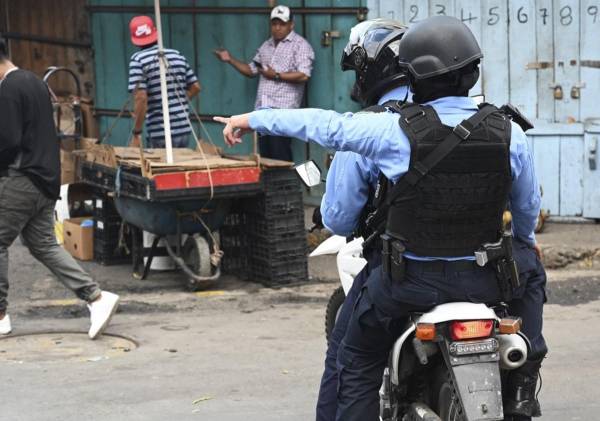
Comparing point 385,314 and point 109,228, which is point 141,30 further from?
point 385,314

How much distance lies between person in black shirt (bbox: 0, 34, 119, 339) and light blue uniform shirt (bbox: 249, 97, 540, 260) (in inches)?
135

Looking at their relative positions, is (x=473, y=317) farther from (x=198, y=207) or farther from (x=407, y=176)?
(x=198, y=207)

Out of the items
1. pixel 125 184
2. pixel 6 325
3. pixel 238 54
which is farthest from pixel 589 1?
pixel 6 325

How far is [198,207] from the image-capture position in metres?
8.57

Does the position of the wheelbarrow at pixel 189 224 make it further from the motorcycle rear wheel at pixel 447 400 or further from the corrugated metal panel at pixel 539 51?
the motorcycle rear wheel at pixel 447 400

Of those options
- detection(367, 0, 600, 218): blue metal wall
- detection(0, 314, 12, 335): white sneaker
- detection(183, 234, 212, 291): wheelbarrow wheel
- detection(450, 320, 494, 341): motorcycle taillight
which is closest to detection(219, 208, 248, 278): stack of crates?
detection(183, 234, 212, 291): wheelbarrow wheel

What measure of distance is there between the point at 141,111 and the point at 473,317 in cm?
628

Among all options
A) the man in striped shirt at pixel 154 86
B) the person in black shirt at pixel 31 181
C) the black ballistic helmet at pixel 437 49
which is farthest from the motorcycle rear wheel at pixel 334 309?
the man in striped shirt at pixel 154 86

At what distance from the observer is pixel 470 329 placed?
3961 mm

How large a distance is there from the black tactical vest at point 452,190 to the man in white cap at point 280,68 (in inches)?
267

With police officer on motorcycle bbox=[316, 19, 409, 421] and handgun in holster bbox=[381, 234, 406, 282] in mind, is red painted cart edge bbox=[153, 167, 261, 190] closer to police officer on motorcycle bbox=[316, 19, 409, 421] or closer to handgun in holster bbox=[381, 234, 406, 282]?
police officer on motorcycle bbox=[316, 19, 409, 421]

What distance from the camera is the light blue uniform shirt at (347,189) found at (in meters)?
4.23

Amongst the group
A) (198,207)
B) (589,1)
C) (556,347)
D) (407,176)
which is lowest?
(556,347)

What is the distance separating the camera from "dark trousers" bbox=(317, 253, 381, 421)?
4398 mm
